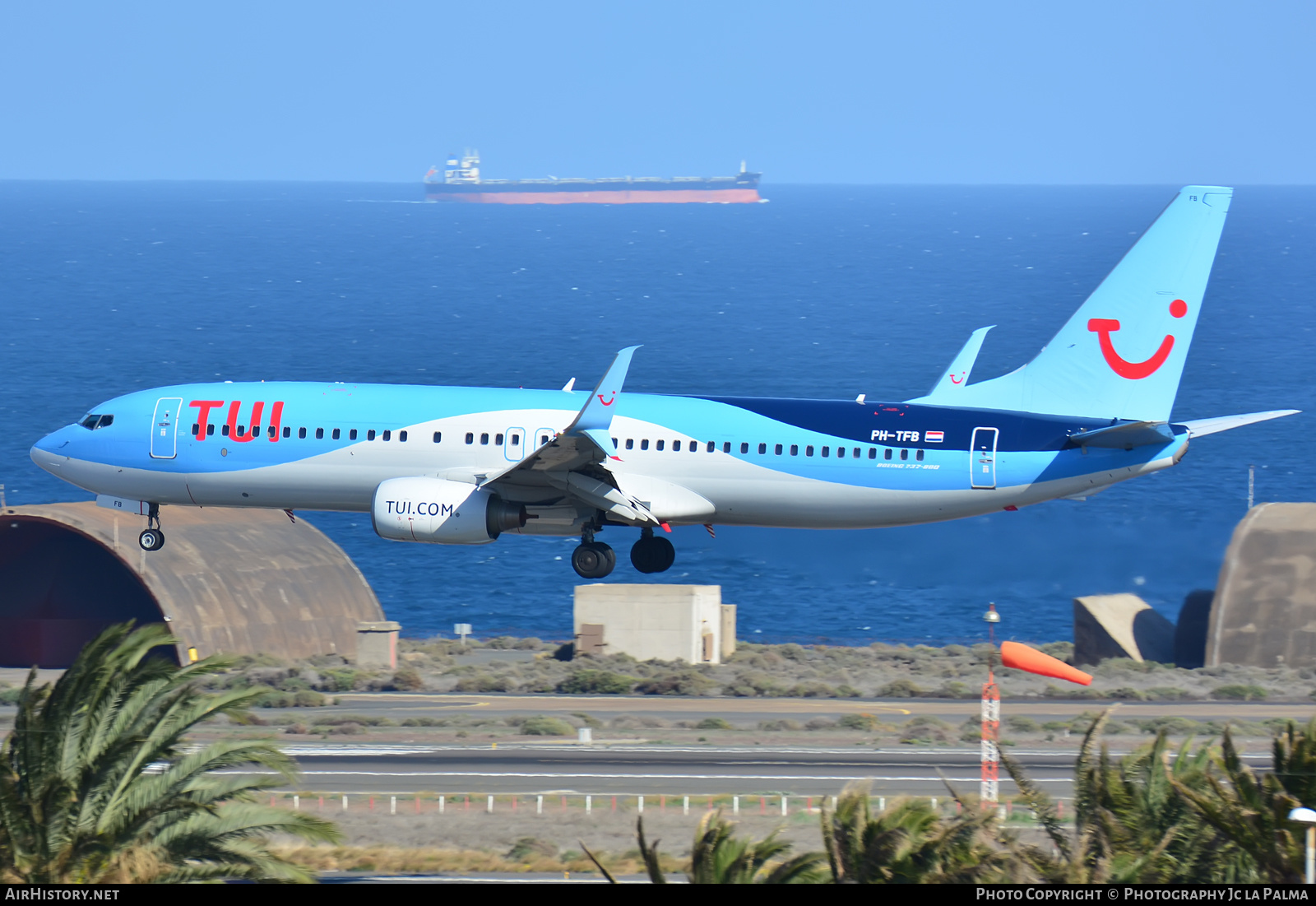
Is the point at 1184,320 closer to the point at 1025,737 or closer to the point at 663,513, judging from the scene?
the point at 1025,737

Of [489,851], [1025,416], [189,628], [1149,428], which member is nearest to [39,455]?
[189,628]

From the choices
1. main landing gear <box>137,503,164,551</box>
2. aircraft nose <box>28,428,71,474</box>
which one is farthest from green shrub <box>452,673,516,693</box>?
aircraft nose <box>28,428,71,474</box>

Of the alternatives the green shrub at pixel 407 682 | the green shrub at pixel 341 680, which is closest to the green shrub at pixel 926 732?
the green shrub at pixel 407 682

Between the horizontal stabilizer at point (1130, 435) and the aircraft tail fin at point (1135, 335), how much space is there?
282cm

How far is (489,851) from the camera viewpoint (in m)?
33.8

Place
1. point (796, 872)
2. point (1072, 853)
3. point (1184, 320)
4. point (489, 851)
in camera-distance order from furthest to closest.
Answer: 1. point (1184, 320)
2. point (489, 851)
3. point (1072, 853)
4. point (796, 872)

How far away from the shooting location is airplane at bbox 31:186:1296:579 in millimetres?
44406

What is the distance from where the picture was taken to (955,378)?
50.2 meters

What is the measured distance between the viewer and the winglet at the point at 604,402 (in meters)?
41.9

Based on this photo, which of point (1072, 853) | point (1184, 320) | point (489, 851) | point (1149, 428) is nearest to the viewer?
point (1072, 853)

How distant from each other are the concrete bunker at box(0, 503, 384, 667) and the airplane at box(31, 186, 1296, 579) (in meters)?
13.4

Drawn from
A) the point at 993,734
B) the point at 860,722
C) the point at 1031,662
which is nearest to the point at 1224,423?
the point at 993,734

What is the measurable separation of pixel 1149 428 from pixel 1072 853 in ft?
64.5

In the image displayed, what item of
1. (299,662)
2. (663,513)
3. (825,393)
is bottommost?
(299,662)
